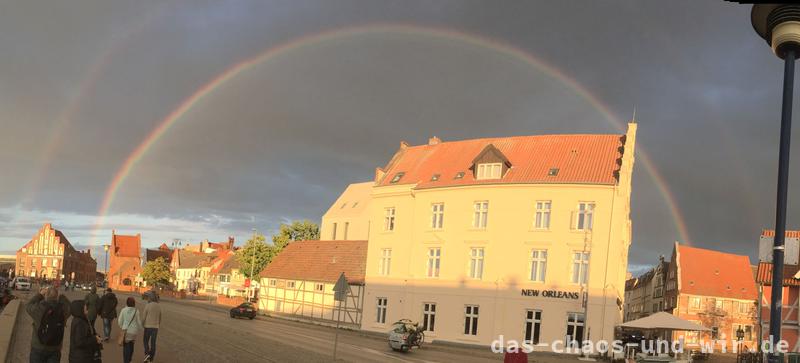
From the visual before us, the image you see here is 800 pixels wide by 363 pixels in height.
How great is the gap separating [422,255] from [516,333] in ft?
30.0

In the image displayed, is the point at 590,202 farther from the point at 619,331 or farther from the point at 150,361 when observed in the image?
the point at 150,361

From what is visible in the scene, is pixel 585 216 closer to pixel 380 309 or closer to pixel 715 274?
pixel 380 309

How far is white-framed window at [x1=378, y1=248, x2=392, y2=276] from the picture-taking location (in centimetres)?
5094

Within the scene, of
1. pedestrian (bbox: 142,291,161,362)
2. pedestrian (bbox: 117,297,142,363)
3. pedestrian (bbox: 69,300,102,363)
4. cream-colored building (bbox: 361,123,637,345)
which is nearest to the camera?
pedestrian (bbox: 69,300,102,363)

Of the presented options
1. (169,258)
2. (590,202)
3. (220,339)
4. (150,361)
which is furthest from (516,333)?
(169,258)

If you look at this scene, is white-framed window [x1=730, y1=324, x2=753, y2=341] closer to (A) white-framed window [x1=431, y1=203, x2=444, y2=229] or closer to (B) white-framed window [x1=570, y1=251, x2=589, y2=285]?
(B) white-framed window [x1=570, y1=251, x2=589, y2=285]

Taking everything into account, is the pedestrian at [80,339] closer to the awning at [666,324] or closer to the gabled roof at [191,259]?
the awning at [666,324]

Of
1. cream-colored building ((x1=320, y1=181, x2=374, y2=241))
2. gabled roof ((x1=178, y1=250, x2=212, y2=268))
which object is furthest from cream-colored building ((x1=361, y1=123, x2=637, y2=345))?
gabled roof ((x1=178, y1=250, x2=212, y2=268))

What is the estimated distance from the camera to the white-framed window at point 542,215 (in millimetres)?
43094

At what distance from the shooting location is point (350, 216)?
76750mm

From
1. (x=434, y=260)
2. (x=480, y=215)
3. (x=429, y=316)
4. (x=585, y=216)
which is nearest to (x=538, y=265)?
(x=585, y=216)

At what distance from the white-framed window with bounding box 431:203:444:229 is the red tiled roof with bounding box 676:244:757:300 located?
A: 53.4 meters

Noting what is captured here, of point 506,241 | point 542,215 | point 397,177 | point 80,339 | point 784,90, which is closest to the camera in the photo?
point 784,90

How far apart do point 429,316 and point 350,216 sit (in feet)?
102
